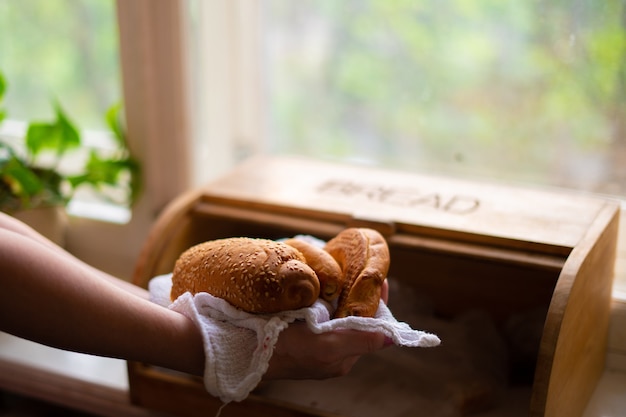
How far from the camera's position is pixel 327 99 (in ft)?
4.90

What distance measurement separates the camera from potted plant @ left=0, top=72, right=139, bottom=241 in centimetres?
136

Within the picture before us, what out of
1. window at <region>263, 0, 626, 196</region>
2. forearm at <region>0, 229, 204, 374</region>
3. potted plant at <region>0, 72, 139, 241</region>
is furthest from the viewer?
potted plant at <region>0, 72, 139, 241</region>

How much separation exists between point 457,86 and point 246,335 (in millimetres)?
699

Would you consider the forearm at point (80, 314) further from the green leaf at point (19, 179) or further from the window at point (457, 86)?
the window at point (457, 86)

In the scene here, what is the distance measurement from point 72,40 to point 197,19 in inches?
11.3

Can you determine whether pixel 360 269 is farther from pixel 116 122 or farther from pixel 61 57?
pixel 61 57

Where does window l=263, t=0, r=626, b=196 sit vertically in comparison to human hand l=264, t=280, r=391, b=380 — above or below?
above

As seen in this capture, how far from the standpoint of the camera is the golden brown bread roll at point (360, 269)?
859 mm

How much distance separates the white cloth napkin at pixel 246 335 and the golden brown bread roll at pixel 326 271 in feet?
0.06

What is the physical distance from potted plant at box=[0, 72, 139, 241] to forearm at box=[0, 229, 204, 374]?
577 mm

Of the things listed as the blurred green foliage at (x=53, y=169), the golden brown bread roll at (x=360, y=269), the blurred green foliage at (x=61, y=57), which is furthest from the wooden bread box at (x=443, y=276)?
the blurred green foliage at (x=61, y=57)

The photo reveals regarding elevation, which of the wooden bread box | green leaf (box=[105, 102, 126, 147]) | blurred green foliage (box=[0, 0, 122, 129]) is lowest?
the wooden bread box

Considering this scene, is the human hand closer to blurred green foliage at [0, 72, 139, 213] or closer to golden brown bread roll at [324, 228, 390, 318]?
golden brown bread roll at [324, 228, 390, 318]

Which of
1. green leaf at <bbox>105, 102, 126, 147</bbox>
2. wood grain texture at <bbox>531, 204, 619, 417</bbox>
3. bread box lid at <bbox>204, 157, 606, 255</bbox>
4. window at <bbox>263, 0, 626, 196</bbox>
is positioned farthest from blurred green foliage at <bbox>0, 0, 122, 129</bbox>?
wood grain texture at <bbox>531, 204, 619, 417</bbox>
